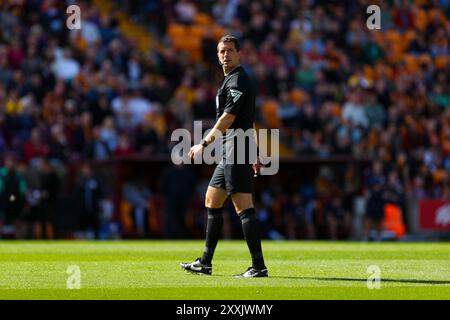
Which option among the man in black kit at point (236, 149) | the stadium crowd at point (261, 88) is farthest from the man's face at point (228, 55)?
the stadium crowd at point (261, 88)

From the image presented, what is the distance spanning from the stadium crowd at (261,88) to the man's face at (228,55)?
11.7m

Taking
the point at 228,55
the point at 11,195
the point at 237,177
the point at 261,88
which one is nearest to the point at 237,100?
the point at 228,55

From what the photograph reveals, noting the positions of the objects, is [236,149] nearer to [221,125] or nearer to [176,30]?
[221,125]

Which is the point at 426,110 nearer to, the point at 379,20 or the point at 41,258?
the point at 379,20

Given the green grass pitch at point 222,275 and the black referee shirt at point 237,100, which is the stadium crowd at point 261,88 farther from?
the black referee shirt at point 237,100

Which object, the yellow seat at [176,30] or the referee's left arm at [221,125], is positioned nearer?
the referee's left arm at [221,125]

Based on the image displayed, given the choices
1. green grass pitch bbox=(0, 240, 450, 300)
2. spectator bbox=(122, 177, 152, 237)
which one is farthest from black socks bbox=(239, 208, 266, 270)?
spectator bbox=(122, 177, 152, 237)

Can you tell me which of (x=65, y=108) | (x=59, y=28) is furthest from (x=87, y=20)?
(x=65, y=108)

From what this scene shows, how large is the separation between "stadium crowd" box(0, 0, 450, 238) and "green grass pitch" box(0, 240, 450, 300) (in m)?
7.74

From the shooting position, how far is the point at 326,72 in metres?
28.9

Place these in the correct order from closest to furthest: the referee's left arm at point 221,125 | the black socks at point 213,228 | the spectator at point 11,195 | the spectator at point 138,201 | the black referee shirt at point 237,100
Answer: the referee's left arm at point 221,125 → the black referee shirt at point 237,100 → the black socks at point 213,228 → the spectator at point 11,195 → the spectator at point 138,201

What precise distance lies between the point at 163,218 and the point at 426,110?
8883mm

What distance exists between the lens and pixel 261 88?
27.8 m

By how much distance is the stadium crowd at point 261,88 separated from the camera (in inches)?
965
